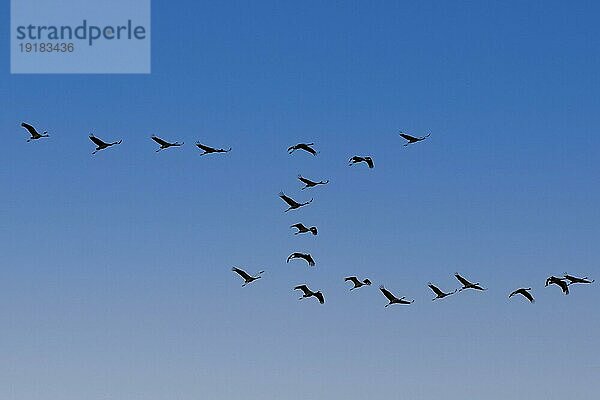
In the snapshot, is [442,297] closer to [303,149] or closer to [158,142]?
[303,149]

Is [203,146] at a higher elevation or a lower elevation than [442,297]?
higher

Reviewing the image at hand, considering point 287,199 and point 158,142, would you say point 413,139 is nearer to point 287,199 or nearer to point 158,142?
point 287,199

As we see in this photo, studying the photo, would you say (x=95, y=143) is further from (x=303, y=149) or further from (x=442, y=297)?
(x=442, y=297)

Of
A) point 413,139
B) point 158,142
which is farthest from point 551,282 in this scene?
point 158,142

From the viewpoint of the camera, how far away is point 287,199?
145000 millimetres

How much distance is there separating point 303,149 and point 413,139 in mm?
10854

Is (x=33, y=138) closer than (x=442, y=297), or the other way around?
(x=33, y=138)

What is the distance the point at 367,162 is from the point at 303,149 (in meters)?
8.21

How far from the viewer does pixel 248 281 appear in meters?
150

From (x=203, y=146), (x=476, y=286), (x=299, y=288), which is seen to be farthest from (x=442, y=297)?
(x=203, y=146)

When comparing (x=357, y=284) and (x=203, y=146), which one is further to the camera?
(x=357, y=284)

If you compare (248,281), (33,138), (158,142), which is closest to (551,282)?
(248,281)

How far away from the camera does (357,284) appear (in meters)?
158

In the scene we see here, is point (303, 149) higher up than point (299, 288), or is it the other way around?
point (303, 149)
